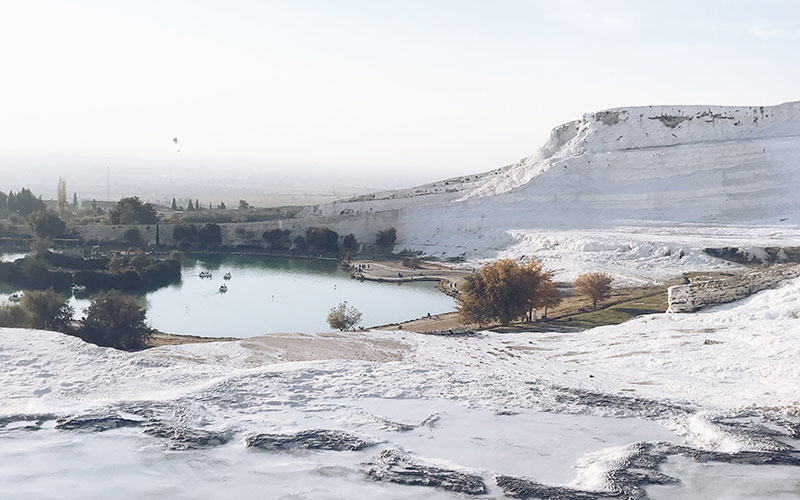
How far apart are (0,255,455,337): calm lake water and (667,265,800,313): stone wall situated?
12.5 meters

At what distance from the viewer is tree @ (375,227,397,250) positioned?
5584 cm

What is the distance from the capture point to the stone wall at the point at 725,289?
23891mm

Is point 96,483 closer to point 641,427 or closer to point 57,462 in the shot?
point 57,462

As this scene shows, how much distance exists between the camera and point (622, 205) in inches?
2222

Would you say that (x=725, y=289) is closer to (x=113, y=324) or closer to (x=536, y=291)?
(x=536, y=291)

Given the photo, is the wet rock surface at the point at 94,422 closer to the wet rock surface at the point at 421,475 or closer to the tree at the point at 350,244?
the wet rock surface at the point at 421,475

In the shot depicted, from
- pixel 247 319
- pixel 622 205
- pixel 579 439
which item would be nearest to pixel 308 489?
pixel 579 439

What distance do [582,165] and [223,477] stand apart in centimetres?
5310

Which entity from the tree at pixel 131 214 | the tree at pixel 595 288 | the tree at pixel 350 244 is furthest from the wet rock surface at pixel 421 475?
the tree at pixel 131 214

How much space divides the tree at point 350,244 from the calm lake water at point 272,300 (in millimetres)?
5806

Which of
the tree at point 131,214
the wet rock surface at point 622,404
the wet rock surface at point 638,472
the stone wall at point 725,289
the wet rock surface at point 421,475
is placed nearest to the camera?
the wet rock surface at point 638,472

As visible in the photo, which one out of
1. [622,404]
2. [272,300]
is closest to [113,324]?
[272,300]

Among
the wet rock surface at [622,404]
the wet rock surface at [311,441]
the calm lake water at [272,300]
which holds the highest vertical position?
the wet rock surface at [311,441]

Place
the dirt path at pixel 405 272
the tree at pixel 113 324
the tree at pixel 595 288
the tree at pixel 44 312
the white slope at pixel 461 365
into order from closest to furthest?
1. the white slope at pixel 461 365
2. the tree at pixel 113 324
3. the tree at pixel 44 312
4. the tree at pixel 595 288
5. the dirt path at pixel 405 272
